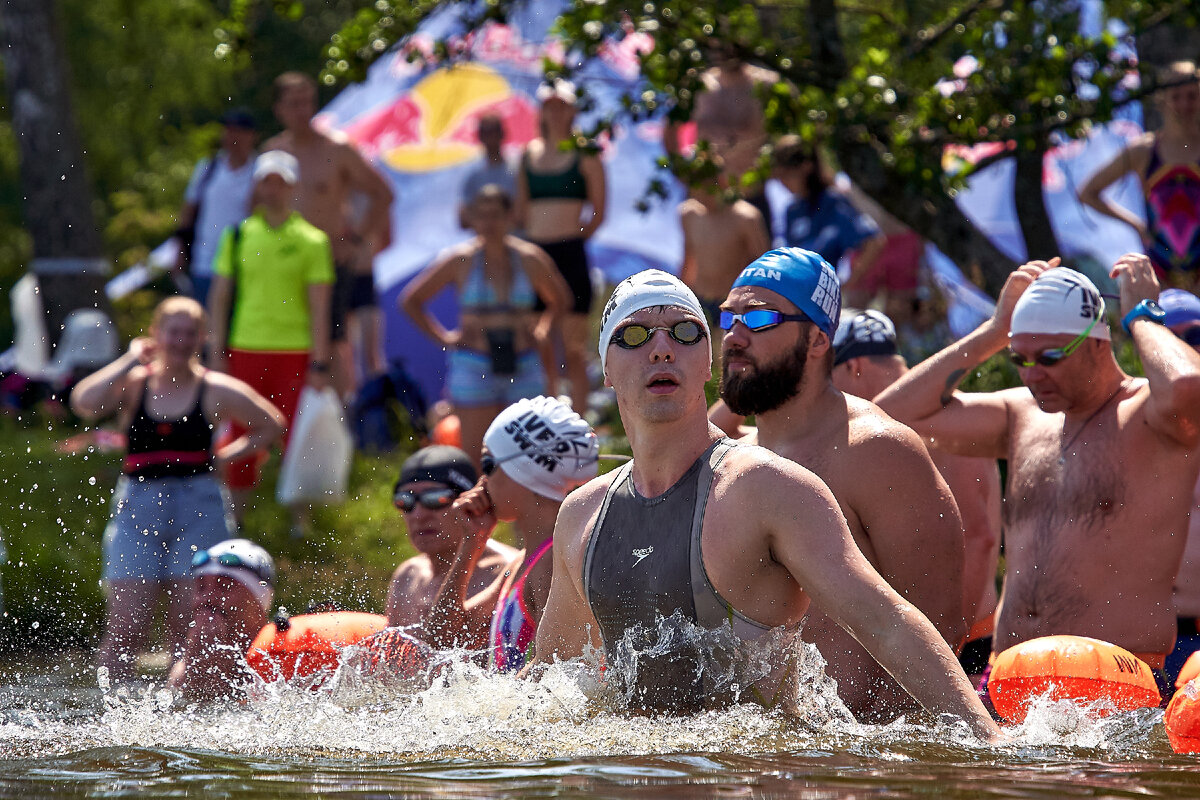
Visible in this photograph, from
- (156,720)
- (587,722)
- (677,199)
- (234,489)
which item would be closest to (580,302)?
(234,489)

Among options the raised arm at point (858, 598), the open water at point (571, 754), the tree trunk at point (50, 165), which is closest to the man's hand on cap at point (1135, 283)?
the open water at point (571, 754)

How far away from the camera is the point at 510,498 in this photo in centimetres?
602

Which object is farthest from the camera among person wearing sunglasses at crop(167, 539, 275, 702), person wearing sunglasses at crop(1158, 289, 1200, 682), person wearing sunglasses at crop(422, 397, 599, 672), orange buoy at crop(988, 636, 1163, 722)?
person wearing sunglasses at crop(167, 539, 275, 702)

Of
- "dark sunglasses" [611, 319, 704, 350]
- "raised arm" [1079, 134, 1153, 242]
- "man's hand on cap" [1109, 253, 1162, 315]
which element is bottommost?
"dark sunglasses" [611, 319, 704, 350]

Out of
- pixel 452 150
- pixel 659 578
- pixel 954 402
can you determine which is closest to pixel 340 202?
pixel 452 150

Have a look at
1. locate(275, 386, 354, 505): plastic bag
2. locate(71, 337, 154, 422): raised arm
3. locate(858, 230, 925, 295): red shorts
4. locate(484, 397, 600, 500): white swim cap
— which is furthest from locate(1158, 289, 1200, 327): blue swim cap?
locate(275, 386, 354, 505): plastic bag

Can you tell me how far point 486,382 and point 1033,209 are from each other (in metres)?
3.53

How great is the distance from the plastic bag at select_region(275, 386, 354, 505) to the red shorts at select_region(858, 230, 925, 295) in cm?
388

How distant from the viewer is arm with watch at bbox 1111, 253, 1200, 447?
525 centimetres

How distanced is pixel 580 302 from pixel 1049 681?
21.4ft

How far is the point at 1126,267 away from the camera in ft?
19.3

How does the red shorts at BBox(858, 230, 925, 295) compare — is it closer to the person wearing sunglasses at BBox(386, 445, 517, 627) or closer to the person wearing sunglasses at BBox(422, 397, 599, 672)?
the person wearing sunglasses at BBox(386, 445, 517, 627)

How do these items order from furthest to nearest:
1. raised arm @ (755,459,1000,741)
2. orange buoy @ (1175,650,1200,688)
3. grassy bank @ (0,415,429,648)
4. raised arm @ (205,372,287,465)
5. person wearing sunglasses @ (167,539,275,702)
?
grassy bank @ (0,415,429,648)
raised arm @ (205,372,287,465)
person wearing sunglasses @ (167,539,275,702)
orange buoy @ (1175,650,1200,688)
raised arm @ (755,459,1000,741)

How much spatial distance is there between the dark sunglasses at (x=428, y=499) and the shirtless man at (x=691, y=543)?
2042mm
